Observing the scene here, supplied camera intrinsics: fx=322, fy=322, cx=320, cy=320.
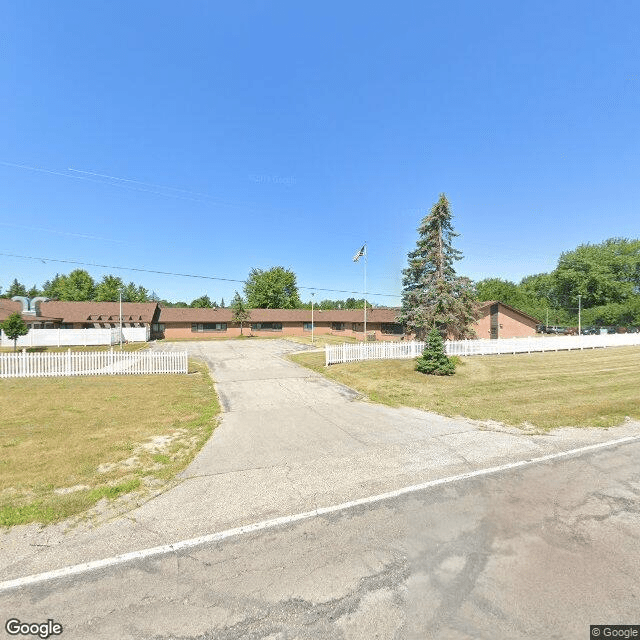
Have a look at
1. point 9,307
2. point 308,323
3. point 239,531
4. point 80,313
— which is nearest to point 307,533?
point 239,531

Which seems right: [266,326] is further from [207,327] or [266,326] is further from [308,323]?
[207,327]

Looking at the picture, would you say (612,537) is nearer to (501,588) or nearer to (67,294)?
(501,588)

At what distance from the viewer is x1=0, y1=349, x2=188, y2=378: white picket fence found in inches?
615

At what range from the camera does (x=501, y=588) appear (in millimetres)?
3221

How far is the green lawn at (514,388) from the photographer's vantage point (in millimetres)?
9539

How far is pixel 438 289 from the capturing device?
82.4 feet

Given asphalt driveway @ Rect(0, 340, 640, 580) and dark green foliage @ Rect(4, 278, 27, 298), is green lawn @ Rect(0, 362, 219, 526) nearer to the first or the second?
asphalt driveway @ Rect(0, 340, 640, 580)

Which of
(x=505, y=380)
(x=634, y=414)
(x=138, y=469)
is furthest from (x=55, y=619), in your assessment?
(x=505, y=380)

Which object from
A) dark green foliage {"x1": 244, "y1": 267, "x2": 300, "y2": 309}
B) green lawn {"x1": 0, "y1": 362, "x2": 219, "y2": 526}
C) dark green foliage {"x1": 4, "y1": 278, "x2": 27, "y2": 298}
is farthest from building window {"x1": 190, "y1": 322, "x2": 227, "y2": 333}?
dark green foliage {"x1": 4, "y1": 278, "x2": 27, "y2": 298}

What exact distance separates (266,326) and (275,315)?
7.95 feet

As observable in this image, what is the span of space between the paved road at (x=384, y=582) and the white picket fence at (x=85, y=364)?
1447 cm

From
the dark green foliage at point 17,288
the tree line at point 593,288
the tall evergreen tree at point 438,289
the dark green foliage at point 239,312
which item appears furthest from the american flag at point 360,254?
the dark green foliage at point 17,288

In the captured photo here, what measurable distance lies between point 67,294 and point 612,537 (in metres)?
87.7

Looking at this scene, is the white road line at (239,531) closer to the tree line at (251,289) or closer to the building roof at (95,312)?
the building roof at (95,312)
